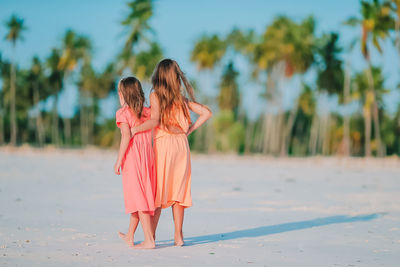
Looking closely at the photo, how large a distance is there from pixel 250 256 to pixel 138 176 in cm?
138

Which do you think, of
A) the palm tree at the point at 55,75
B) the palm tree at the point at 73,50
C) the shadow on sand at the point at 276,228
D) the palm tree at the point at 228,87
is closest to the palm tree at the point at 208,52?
the palm tree at the point at 228,87

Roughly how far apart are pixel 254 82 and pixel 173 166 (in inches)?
2197

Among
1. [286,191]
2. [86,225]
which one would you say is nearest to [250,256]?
[86,225]

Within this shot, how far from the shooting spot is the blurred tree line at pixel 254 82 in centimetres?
4706

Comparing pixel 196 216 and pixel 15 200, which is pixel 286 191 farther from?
pixel 15 200

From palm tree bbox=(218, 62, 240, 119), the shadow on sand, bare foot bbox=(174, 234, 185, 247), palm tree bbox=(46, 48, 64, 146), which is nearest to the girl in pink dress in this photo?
bare foot bbox=(174, 234, 185, 247)

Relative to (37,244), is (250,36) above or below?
above

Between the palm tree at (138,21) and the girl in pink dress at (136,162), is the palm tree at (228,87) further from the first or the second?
the girl in pink dress at (136,162)

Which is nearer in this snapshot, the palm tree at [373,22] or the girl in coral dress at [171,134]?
the girl in coral dress at [171,134]

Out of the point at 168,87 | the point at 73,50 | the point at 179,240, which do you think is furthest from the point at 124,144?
the point at 73,50

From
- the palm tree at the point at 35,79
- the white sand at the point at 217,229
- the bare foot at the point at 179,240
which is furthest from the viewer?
the palm tree at the point at 35,79

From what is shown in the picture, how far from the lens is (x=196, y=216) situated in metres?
7.91

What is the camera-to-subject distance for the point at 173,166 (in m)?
5.22

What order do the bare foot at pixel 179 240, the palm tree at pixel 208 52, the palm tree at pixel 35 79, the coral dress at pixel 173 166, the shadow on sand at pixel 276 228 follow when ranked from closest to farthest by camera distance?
1. the coral dress at pixel 173 166
2. the bare foot at pixel 179 240
3. the shadow on sand at pixel 276 228
4. the palm tree at pixel 208 52
5. the palm tree at pixel 35 79
